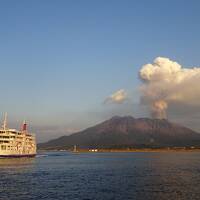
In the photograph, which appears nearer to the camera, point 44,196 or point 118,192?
A: point 44,196

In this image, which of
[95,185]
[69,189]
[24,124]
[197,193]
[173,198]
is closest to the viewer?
[173,198]

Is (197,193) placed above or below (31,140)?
below

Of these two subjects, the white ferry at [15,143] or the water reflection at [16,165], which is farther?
the white ferry at [15,143]

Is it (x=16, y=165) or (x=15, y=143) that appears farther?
(x=15, y=143)

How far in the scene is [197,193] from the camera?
160 feet

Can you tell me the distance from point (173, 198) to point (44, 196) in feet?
49.7

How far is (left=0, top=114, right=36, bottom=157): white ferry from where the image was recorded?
146m

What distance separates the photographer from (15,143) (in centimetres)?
15238

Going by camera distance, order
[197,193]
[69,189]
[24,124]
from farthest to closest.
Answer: [24,124], [69,189], [197,193]

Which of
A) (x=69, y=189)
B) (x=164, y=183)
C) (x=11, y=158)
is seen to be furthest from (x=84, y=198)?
(x=11, y=158)

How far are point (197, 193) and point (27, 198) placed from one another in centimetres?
2056

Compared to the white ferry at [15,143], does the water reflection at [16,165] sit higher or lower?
lower

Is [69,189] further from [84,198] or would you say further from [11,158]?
[11,158]

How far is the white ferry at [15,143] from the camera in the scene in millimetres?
145875
